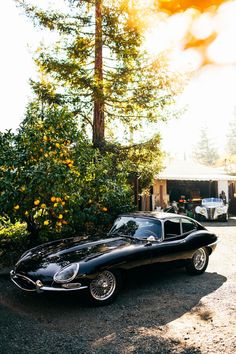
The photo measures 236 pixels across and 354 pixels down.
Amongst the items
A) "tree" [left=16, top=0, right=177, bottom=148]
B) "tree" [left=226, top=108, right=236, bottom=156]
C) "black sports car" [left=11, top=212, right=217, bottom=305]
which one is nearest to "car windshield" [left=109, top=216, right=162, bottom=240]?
"black sports car" [left=11, top=212, right=217, bottom=305]

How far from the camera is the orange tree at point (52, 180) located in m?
7.37

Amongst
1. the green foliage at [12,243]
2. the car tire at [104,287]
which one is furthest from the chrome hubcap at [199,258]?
the green foliage at [12,243]

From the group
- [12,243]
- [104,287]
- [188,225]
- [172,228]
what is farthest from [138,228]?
[12,243]

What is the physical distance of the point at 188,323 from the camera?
4.86m

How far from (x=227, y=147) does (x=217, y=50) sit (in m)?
98.9

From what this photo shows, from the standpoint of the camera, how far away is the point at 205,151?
91.4m

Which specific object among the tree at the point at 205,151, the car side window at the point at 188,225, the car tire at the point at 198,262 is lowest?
the car tire at the point at 198,262

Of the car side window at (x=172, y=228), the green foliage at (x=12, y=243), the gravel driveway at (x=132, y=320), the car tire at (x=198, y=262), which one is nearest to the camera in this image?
the gravel driveway at (x=132, y=320)

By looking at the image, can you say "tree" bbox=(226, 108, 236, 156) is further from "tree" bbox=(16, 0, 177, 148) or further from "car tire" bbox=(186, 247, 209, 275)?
"car tire" bbox=(186, 247, 209, 275)

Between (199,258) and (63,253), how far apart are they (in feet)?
10.7

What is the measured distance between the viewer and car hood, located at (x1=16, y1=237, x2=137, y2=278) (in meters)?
5.37

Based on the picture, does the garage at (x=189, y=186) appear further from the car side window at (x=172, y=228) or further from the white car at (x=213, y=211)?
the car side window at (x=172, y=228)

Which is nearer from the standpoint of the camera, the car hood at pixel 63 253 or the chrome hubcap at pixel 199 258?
the car hood at pixel 63 253

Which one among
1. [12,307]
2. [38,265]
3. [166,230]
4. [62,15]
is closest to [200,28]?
[166,230]
